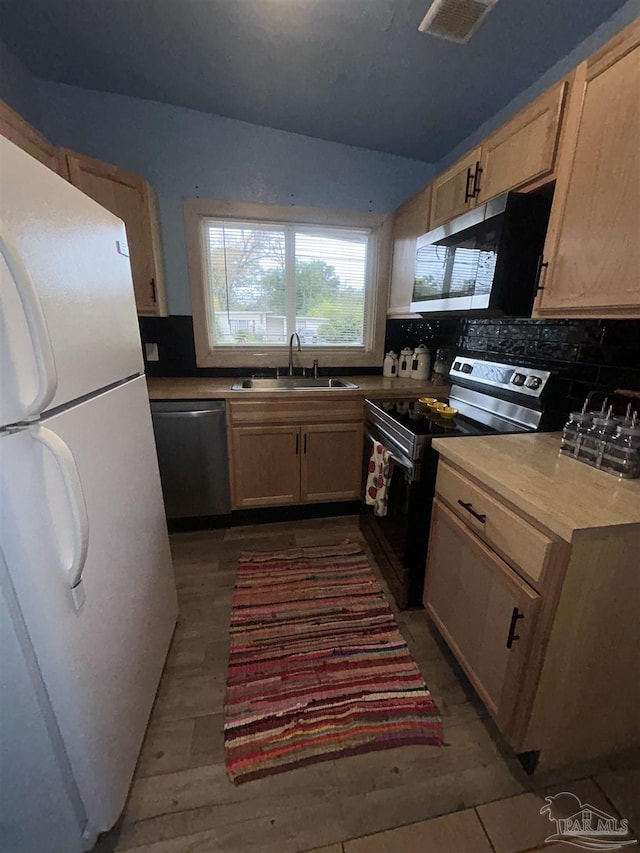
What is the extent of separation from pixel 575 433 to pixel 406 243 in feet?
5.70

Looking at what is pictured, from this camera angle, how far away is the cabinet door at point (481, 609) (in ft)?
3.22

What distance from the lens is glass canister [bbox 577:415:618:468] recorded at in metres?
1.09

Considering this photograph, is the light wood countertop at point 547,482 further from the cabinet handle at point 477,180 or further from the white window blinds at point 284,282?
the white window blinds at point 284,282

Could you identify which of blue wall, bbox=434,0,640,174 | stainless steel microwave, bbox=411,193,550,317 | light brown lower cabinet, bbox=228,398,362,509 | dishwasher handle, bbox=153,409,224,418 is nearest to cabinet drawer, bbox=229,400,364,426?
light brown lower cabinet, bbox=228,398,362,509

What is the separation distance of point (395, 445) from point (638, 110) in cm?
131

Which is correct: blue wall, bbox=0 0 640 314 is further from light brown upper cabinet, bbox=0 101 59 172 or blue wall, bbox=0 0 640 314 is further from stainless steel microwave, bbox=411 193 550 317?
stainless steel microwave, bbox=411 193 550 317

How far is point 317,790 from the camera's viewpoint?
1029 millimetres

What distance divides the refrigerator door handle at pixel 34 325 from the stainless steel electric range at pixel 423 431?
1210 mm

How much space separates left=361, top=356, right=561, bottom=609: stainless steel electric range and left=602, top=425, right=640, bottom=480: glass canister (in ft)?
1.34

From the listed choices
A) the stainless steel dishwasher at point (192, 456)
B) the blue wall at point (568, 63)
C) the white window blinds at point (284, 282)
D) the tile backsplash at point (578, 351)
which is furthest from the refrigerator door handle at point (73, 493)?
the blue wall at point (568, 63)

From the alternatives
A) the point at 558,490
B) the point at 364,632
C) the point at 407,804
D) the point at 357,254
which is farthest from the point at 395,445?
the point at 357,254

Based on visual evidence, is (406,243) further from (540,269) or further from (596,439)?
(596,439)

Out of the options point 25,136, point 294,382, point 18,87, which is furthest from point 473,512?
point 18,87

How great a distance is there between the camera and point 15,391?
618 mm
